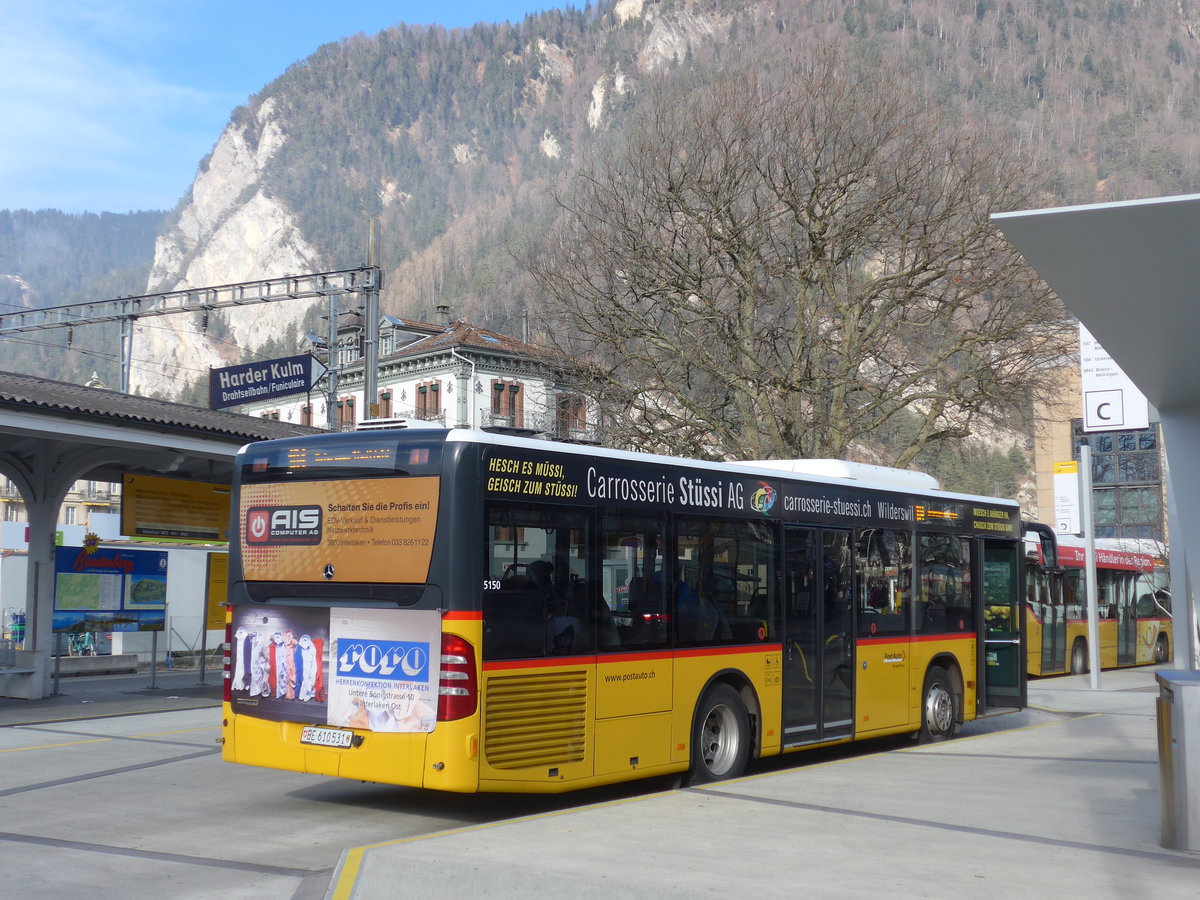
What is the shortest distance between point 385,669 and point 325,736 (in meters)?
0.73

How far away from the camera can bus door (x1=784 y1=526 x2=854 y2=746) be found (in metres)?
11.6

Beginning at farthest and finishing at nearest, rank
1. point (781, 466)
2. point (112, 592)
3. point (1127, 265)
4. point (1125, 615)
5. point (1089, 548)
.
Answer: point (1125, 615) → point (112, 592) → point (1089, 548) → point (781, 466) → point (1127, 265)

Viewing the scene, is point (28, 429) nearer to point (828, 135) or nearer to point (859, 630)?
point (859, 630)

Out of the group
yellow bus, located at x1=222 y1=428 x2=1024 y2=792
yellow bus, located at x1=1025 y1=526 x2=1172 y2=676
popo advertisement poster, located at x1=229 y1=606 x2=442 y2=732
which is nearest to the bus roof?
yellow bus, located at x1=222 y1=428 x2=1024 y2=792

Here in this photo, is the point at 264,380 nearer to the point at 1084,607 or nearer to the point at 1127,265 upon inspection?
the point at 1084,607

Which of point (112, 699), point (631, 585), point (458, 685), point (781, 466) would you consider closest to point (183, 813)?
point (458, 685)

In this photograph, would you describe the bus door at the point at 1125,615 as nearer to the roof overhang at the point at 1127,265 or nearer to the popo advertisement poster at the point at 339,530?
the roof overhang at the point at 1127,265

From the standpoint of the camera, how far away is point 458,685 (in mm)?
8250

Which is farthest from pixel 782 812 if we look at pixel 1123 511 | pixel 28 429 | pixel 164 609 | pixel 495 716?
pixel 1123 511

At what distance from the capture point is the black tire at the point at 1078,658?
27938 mm

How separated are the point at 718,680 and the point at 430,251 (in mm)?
165000

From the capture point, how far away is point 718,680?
1072 cm

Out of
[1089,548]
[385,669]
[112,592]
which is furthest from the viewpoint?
[112,592]

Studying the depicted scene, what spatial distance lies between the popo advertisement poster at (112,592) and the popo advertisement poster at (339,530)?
48.2ft
